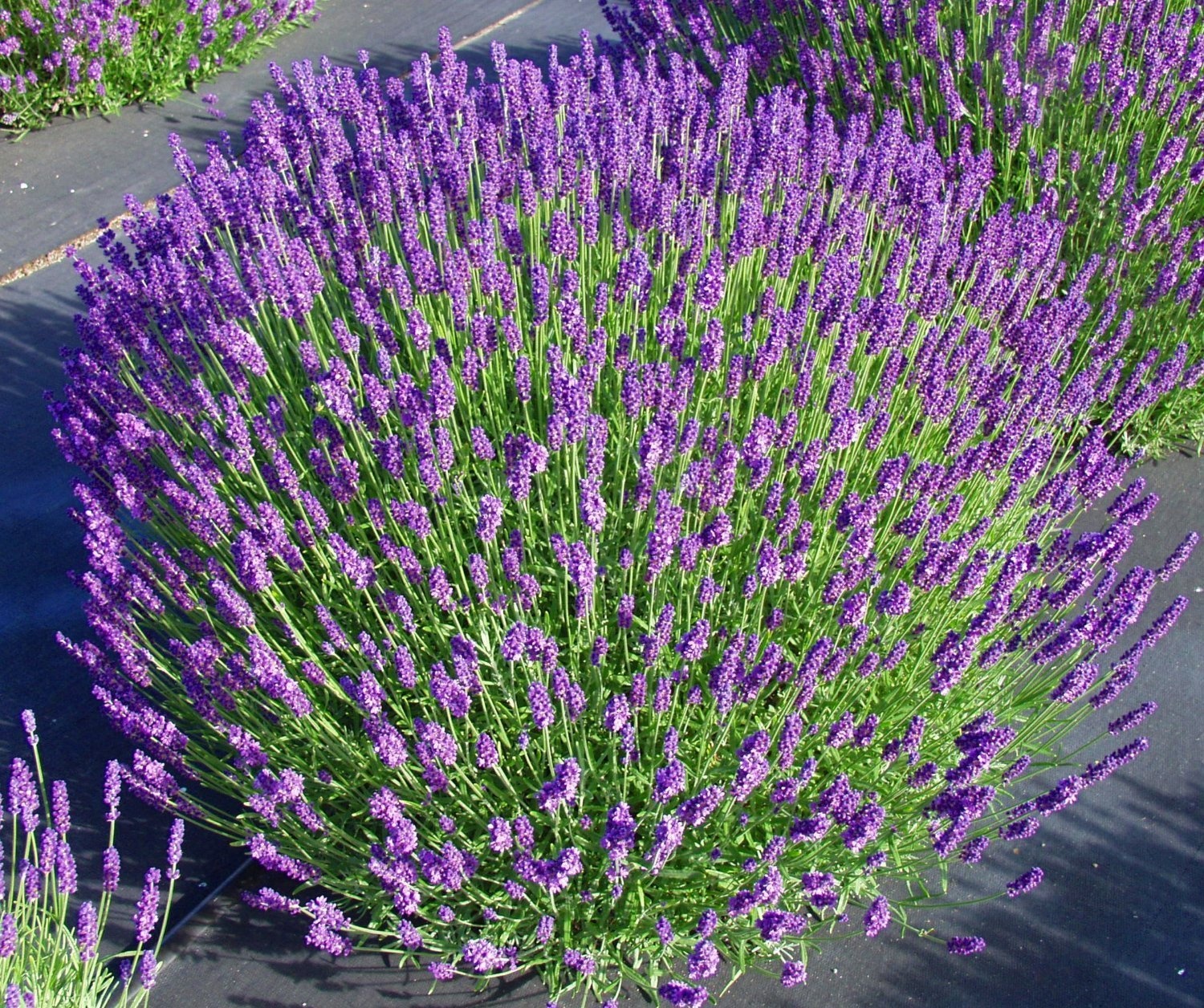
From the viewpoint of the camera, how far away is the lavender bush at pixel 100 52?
512 centimetres

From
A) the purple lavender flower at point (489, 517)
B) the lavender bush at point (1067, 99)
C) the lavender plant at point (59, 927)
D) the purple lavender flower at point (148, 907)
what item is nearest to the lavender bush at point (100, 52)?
the lavender bush at point (1067, 99)

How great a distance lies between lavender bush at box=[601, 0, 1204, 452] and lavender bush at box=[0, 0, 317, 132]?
2444 millimetres

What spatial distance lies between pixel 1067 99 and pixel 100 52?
4.29 m

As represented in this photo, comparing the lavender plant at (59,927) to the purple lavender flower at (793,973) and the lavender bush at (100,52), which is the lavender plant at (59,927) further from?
the lavender bush at (100,52)

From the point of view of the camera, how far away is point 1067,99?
12.4ft

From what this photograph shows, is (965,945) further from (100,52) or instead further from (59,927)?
(100,52)

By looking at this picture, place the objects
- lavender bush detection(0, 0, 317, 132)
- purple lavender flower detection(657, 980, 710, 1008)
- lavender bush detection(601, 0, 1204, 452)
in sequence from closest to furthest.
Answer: purple lavender flower detection(657, 980, 710, 1008) < lavender bush detection(601, 0, 1204, 452) < lavender bush detection(0, 0, 317, 132)

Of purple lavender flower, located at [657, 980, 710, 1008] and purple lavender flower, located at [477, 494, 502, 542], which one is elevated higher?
purple lavender flower, located at [477, 494, 502, 542]

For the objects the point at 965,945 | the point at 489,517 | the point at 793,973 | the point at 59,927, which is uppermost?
the point at 489,517

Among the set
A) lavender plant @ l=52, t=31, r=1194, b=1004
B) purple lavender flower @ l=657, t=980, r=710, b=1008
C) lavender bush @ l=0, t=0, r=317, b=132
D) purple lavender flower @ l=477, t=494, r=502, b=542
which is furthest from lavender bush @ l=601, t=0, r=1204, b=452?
lavender bush @ l=0, t=0, r=317, b=132

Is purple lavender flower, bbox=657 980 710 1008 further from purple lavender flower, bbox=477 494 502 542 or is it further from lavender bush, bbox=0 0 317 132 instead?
lavender bush, bbox=0 0 317 132

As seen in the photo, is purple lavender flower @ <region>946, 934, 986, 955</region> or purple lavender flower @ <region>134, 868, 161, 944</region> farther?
purple lavender flower @ <region>946, 934, 986, 955</region>

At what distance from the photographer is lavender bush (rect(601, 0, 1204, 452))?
332 centimetres

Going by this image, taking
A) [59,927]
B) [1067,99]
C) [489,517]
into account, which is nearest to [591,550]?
[489,517]
